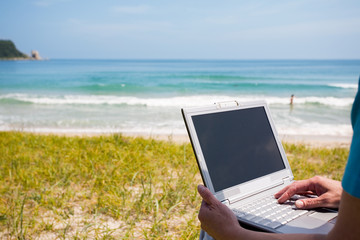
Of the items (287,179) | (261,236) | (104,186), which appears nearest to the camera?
(261,236)

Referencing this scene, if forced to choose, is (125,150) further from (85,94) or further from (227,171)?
(85,94)

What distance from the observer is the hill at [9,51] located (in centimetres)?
8331

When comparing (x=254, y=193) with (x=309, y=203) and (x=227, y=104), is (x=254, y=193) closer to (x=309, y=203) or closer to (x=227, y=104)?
(x=309, y=203)

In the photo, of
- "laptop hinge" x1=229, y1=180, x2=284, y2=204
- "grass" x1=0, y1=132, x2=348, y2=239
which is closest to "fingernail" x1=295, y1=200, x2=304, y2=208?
"laptop hinge" x1=229, y1=180, x2=284, y2=204

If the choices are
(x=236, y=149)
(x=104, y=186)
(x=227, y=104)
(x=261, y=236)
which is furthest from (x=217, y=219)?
(x=104, y=186)

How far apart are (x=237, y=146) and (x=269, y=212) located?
312 millimetres

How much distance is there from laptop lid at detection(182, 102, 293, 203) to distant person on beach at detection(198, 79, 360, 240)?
13 centimetres

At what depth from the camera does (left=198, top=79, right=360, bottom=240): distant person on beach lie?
2.21ft

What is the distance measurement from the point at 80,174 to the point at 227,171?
8.26 feet

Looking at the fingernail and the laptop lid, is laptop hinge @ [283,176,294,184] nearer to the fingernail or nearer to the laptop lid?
the laptop lid

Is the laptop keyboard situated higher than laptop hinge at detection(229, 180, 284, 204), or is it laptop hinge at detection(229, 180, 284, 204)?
laptop hinge at detection(229, 180, 284, 204)

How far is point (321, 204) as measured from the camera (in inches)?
50.4

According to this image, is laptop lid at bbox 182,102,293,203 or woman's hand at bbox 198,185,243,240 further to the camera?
laptop lid at bbox 182,102,293,203

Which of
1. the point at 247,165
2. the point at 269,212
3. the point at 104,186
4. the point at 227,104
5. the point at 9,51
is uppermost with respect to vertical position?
the point at 9,51
